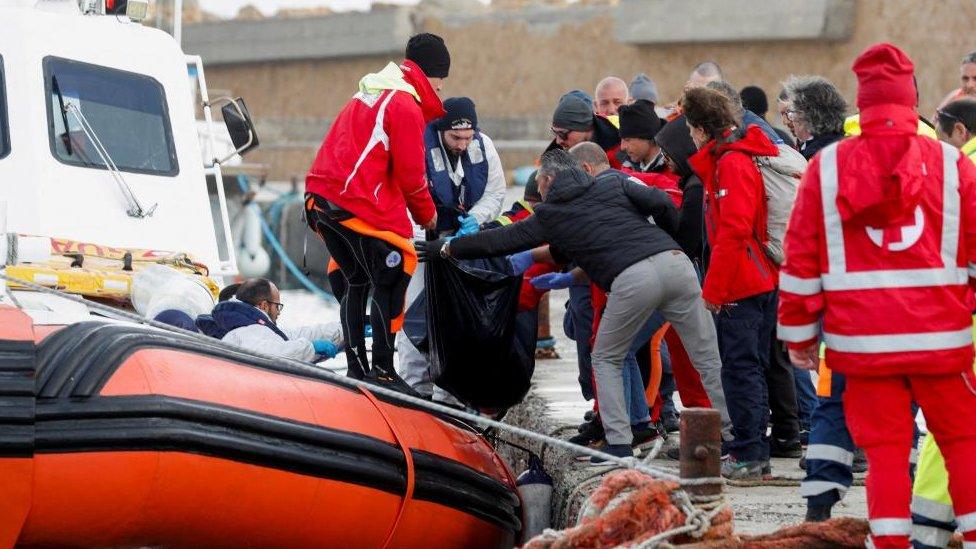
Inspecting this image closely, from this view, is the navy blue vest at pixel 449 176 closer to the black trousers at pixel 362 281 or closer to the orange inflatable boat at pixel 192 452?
the black trousers at pixel 362 281

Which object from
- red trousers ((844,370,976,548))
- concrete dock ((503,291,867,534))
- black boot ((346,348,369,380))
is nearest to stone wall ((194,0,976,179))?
concrete dock ((503,291,867,534))

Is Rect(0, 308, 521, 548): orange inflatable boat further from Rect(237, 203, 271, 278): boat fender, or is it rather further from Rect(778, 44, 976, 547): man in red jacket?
Rect(237, 203, 271, 278): boat fender

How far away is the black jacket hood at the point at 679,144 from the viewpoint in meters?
6.75

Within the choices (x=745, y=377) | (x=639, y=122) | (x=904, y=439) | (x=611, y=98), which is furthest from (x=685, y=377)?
(x=904, y=439)

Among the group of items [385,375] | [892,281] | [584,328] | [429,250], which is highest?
[892,281]

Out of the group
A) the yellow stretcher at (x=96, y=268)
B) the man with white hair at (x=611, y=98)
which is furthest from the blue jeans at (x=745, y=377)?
the yellow stretcher at (x=96, y=268)

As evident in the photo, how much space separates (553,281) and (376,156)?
1.02 m

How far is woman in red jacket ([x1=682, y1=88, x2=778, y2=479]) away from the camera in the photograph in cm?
608

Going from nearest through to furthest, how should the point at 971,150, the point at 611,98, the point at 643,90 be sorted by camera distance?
the point at 971,150
the point at 611,98
the point at 643,90

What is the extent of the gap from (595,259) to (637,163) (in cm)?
116

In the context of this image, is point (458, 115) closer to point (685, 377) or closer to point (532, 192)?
point (532, 192)

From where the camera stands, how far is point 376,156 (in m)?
6.70

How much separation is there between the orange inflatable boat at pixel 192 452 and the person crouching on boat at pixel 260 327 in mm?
904

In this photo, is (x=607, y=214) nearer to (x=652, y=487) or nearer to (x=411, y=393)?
(x=411, y=393)
